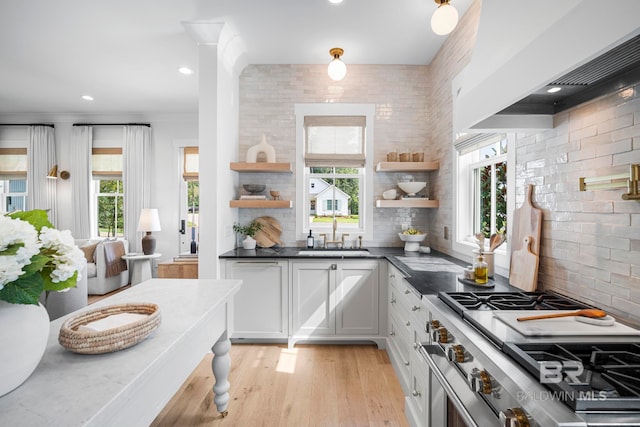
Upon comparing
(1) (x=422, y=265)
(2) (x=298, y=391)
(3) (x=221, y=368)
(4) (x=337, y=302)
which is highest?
(1) (x=422, y=265)

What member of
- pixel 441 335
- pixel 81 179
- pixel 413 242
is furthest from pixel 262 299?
pixel 81 179

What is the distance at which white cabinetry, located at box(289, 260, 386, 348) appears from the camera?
307cm

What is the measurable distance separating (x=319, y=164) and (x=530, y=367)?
306cm

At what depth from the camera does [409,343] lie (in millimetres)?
2150

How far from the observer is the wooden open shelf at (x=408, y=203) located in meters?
3.35

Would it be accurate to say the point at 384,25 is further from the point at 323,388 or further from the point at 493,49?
the point at 323,388

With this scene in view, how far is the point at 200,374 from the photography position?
2.61 m

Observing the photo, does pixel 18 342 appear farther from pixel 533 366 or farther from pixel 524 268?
pixel 524 268

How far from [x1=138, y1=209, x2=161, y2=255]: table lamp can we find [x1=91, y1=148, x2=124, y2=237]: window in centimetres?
88

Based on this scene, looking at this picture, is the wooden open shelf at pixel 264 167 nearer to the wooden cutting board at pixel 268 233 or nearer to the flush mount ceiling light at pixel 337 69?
the wooden cutting board at pixel 268 233

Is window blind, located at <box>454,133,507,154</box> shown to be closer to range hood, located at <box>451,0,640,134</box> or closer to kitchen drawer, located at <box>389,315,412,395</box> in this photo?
range hood, located at <box>451,0,640,134</box>

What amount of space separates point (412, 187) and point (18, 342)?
3.19m

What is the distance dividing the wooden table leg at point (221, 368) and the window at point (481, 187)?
1940 millimetres

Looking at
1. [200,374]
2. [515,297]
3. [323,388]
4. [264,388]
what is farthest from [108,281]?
[515,297]
